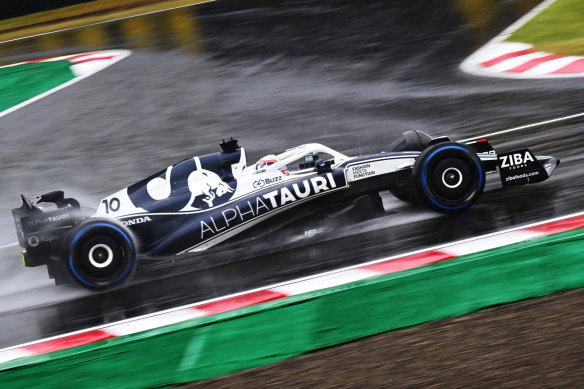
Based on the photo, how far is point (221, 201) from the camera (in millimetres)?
7258

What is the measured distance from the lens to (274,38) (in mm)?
15727

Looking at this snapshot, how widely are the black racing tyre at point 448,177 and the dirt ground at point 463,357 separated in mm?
2188

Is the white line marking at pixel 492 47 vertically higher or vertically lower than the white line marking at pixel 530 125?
higher

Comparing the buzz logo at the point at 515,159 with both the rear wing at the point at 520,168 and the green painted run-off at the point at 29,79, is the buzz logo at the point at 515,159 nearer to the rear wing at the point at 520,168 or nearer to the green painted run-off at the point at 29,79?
the rear wing at the point at 520,168

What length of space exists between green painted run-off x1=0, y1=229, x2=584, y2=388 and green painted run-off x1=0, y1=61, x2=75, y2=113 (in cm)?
976

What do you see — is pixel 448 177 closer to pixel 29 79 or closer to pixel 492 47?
pixel 492 47

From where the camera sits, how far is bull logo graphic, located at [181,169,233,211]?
7.26 metres

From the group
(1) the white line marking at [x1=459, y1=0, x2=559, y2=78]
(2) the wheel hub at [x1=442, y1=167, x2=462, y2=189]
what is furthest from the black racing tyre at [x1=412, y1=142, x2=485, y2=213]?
(1) the white line marking at [x1=459, y1=0, x2=559, y2=78]

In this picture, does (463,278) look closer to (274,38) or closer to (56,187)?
(56,187)

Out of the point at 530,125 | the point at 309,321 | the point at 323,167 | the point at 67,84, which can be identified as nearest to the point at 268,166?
the point at 323,167

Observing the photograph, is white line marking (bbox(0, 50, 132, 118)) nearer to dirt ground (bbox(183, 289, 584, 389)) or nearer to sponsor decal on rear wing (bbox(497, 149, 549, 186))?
sponsor decal on rear wing (bbox(497, 149, 549, 186))

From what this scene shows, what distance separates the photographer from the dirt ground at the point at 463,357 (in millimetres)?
4551

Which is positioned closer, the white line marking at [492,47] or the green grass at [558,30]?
the white line marking at [492,47]

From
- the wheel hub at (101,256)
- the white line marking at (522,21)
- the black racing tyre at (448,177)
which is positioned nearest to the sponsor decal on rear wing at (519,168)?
the black racing tyre at (448,177)
